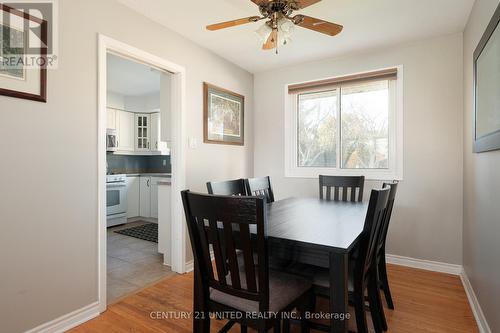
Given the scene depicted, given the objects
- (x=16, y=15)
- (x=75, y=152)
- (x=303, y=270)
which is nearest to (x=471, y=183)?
(x=303, y=270)

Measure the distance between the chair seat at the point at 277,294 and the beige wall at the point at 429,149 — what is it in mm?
1967

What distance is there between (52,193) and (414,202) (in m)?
3.17

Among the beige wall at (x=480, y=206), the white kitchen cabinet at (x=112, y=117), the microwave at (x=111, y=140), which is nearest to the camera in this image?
the beige wall at (x=480, y=206)

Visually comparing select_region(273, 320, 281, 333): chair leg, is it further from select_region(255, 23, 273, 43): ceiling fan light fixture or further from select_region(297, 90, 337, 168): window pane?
select_region(297, 90, 337, 168): window pane

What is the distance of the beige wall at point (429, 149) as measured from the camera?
8.61 feet

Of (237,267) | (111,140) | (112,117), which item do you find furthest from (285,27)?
(112,117)

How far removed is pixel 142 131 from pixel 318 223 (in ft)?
15.5

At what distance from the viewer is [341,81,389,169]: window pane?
120 inches

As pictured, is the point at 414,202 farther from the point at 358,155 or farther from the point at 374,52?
the point at 374,52

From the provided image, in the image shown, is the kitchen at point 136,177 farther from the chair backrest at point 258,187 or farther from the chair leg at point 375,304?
the chair leg at point 375,304

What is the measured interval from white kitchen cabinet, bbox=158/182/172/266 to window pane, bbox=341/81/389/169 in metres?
2.10

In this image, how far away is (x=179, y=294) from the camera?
2.26 meters

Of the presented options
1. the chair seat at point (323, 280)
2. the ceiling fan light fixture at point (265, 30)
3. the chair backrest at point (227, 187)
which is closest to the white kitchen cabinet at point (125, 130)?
the chair backrest at point (227, 187)

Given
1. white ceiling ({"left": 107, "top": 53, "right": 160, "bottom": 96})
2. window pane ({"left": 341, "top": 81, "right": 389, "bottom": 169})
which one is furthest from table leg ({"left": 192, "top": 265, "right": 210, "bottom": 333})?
white ceiling ({"left": 107, "top": 53, "right": 160, "bottom": 96})
